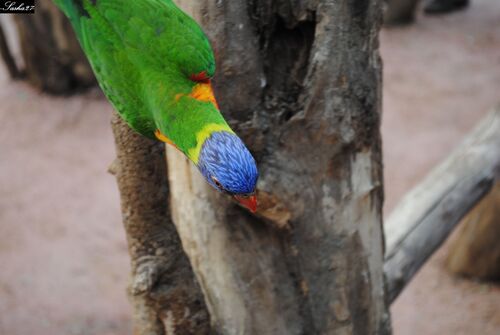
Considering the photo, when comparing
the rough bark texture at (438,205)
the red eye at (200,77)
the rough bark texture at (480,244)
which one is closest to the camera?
the red eye at (200,77)

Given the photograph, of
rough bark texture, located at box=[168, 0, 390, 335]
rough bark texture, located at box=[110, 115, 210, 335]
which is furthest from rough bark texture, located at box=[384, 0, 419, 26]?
rough bark texture, located at box=[110, 115, 210, 335]

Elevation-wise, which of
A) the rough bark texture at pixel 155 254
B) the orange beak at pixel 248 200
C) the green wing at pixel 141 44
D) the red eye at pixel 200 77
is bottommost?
the rough bark texture at pixel 155 254

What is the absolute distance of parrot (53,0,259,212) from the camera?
50.3 inches

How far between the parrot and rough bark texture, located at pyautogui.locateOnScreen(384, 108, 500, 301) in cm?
123

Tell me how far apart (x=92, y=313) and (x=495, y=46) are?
4.70 meters

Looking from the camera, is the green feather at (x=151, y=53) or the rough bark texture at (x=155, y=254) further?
the rough bark texture at (x=155, y=254)

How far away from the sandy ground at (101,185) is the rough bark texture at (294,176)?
1.69 m

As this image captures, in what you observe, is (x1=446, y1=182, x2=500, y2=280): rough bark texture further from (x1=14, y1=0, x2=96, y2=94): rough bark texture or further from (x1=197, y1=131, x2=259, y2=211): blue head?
(x1=14, y1=0, x2=96, y2=94): rough bark texture

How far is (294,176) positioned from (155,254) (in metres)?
0.42

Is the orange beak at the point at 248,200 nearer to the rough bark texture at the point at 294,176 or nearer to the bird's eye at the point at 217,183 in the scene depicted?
the bird's eye at the point at 217,183

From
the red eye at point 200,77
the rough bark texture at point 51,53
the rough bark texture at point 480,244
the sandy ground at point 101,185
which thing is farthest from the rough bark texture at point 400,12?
the red eye at point 200,77

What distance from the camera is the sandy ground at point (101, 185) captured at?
3.48 m

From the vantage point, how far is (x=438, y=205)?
2.60 meters

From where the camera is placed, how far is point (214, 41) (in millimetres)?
1520
